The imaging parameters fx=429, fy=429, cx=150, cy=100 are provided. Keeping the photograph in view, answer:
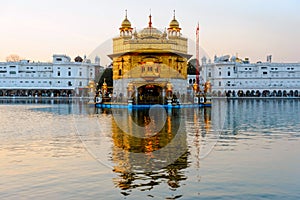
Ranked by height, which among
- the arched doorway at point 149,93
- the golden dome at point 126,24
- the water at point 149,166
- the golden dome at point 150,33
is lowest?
the water at point 149,166

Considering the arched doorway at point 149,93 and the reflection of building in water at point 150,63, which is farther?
the reflection of building in water at point 150,63

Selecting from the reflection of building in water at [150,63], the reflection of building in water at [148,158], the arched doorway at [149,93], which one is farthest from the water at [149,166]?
the reflection of building in water at [150,63]

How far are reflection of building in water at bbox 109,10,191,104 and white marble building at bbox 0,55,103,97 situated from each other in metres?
41.0

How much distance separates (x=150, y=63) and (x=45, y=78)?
1988 inches

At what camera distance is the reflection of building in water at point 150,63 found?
192 feet

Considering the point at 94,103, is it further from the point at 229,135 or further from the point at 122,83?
the point at 229,135

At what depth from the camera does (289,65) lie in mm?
105938

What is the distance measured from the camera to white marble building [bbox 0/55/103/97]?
102500 millimetres

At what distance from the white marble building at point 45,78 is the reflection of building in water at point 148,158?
8347 cm

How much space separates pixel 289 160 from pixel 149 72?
45639mm

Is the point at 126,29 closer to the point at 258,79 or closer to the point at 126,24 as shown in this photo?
the point at 126,24

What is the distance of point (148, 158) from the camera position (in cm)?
1374

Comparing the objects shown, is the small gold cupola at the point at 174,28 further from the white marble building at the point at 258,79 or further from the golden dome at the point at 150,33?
the white marble building at the point at 258,79

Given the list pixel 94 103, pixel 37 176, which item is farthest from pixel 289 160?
pixel 94 103
